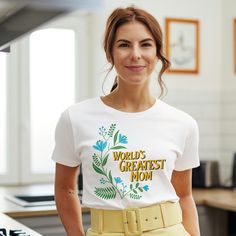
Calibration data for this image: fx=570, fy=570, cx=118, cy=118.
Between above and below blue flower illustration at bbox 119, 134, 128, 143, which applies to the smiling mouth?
above

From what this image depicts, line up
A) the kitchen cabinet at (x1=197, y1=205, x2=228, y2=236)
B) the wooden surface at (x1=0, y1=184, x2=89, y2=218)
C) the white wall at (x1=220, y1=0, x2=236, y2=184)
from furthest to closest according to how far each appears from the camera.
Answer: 1. the white wall at (x1=220, y1=0, x2=236, y2=184)
2. the kitchen cabinet at (x1=197, y1=205, x2=228, y2=236)
3. the wooden surface at (x1=0, y1=184, x2=89, y2=218)

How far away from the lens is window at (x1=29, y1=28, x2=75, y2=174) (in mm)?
3525

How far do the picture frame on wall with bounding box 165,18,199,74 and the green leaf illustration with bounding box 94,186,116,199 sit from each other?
7.71 feet

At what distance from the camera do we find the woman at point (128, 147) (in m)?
1.35

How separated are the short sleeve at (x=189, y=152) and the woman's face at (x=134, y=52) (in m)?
0.20

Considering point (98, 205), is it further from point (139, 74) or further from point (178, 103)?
point (178, 103)

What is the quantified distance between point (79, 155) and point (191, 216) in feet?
1.14

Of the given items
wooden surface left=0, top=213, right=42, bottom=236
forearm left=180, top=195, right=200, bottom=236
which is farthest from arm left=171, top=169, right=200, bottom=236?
wooden surface left=0, top=213, right=42, bottom=236

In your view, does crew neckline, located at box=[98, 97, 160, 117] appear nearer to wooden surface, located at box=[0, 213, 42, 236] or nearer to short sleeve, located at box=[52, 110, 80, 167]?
short sleeve, located at box=[52, 110, 80, 167]

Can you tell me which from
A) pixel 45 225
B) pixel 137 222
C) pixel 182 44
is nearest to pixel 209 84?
pixel 182 44

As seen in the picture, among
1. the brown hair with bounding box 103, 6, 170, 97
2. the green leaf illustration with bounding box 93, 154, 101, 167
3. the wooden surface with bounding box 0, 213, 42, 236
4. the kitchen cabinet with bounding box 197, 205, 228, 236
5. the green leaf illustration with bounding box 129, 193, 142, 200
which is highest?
the brown hair with bounding box 103, 6, 170, 97

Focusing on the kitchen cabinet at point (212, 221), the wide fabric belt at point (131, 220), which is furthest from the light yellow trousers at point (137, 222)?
the kitchen cabinet at point (212, 221)

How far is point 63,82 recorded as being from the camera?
3607 millimetres

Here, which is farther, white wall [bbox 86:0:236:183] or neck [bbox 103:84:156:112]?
white wall [bbox 86:0:236:183]
